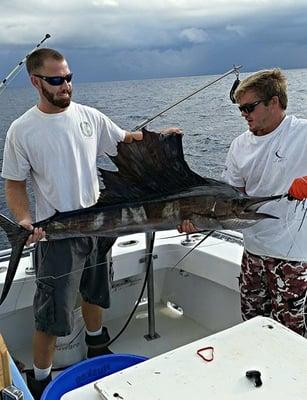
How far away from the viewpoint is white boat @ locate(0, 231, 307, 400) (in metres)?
2.58

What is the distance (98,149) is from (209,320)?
1190mm

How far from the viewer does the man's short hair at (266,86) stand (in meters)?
1.95

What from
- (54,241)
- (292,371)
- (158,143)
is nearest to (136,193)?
(158,143)

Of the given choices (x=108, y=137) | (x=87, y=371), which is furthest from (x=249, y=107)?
(x=87, y=371)

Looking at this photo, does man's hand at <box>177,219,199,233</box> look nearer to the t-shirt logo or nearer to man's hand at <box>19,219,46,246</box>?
man's hand at <box>19,219,46,246</box>

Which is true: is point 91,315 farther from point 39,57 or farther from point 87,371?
point 39,57

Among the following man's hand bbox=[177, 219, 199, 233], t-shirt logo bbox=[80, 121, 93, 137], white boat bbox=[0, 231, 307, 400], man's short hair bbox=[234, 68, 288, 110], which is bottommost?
white boat bbox=[0, 231, 307, 400]

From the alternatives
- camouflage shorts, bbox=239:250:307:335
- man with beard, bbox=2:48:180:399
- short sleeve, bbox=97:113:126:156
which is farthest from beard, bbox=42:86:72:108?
camouflage shorts, bbox=239:250:307:335

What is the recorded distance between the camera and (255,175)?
2021 millimetres

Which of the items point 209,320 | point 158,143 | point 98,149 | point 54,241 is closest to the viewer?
point 158,143

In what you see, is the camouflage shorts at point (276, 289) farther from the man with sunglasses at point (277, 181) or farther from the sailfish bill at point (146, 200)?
the sailfish bill at point (146, 200)

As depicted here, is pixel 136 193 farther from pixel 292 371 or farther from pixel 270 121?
pixel 292 371

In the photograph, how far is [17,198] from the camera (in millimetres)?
2182

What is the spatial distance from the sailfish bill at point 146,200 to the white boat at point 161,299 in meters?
0.66
